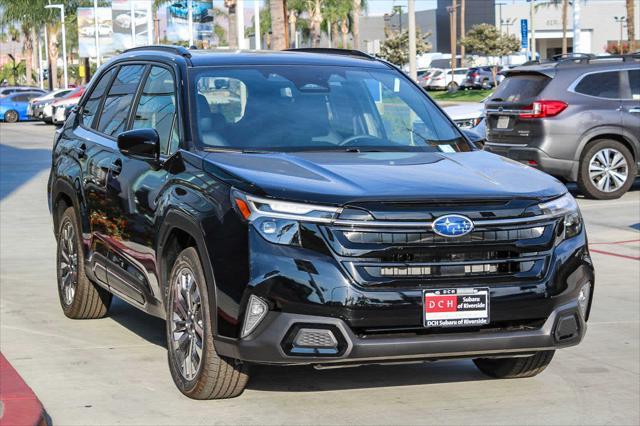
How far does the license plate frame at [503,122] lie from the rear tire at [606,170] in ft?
3.76

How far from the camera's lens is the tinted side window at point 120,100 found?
26.4 ft

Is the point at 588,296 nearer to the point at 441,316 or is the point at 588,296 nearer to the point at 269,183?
the point at 441,316

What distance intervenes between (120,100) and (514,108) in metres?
10.0

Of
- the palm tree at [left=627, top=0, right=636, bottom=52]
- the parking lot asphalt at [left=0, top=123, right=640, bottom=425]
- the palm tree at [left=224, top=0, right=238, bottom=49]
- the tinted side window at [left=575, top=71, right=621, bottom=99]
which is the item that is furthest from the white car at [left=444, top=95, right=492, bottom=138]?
the palm tree at [left=224, top=0, right=238, bottom=49]

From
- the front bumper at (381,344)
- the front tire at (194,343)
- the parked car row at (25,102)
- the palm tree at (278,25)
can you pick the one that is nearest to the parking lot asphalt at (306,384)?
the front tire at (194,343)

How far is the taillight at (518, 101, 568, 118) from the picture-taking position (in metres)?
17.1

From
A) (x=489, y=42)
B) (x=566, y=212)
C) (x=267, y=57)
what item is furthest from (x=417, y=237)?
(x=489, y=42)

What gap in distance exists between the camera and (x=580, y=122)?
56.5 ft

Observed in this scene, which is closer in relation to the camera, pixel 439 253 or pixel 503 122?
pixel 439 253

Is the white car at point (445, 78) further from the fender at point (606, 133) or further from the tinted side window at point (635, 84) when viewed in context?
the fender at point (606, 133)

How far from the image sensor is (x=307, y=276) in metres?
5.69

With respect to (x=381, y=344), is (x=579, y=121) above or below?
above

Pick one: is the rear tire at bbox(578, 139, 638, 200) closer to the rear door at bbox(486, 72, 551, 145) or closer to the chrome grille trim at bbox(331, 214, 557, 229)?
the rear door at bbox(486, 72, 551, 145)

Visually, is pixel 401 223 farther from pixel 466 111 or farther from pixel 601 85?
pixel 466 111
